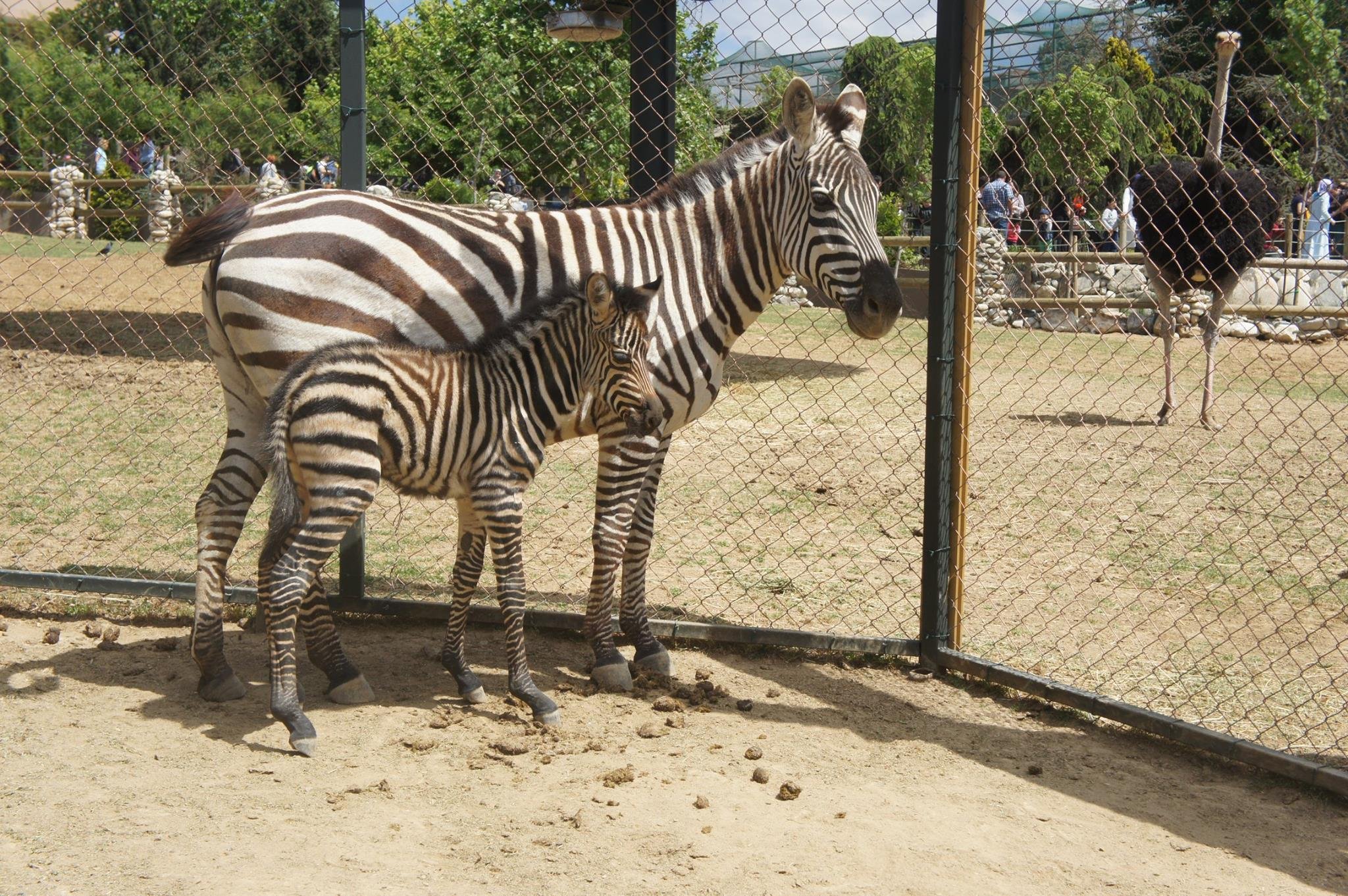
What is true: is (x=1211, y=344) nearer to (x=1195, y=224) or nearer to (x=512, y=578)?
(x=1195, y=224)

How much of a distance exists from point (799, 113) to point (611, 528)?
1.91 metres

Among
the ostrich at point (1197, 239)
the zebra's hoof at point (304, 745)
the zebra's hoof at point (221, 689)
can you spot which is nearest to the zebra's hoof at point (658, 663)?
the zebra's hoof at point (304, 745)

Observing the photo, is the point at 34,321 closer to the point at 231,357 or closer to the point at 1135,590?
the point at 231,357

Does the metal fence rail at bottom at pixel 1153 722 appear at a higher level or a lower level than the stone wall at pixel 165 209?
lower

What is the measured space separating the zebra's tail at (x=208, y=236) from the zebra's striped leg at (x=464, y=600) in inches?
53.2

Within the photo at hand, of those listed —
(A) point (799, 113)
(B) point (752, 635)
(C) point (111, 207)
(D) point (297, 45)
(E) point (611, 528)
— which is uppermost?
(D) point (297, 45)

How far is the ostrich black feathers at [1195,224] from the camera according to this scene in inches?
329

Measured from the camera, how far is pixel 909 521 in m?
7.41

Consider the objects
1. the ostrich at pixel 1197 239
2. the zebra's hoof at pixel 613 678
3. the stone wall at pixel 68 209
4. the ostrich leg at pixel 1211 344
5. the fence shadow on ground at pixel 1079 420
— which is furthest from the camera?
the stone wall at pixel 68 209

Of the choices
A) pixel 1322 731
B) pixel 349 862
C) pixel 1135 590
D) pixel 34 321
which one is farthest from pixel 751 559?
pixel 34 321

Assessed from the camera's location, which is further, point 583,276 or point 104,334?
point 104,334

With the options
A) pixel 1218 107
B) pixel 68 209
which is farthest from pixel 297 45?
pixel 1218 107

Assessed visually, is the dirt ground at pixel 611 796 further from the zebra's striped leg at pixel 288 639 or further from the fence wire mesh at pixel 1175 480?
the fence wire mesh at pixel 1175 480

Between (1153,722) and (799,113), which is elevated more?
(799,113)
